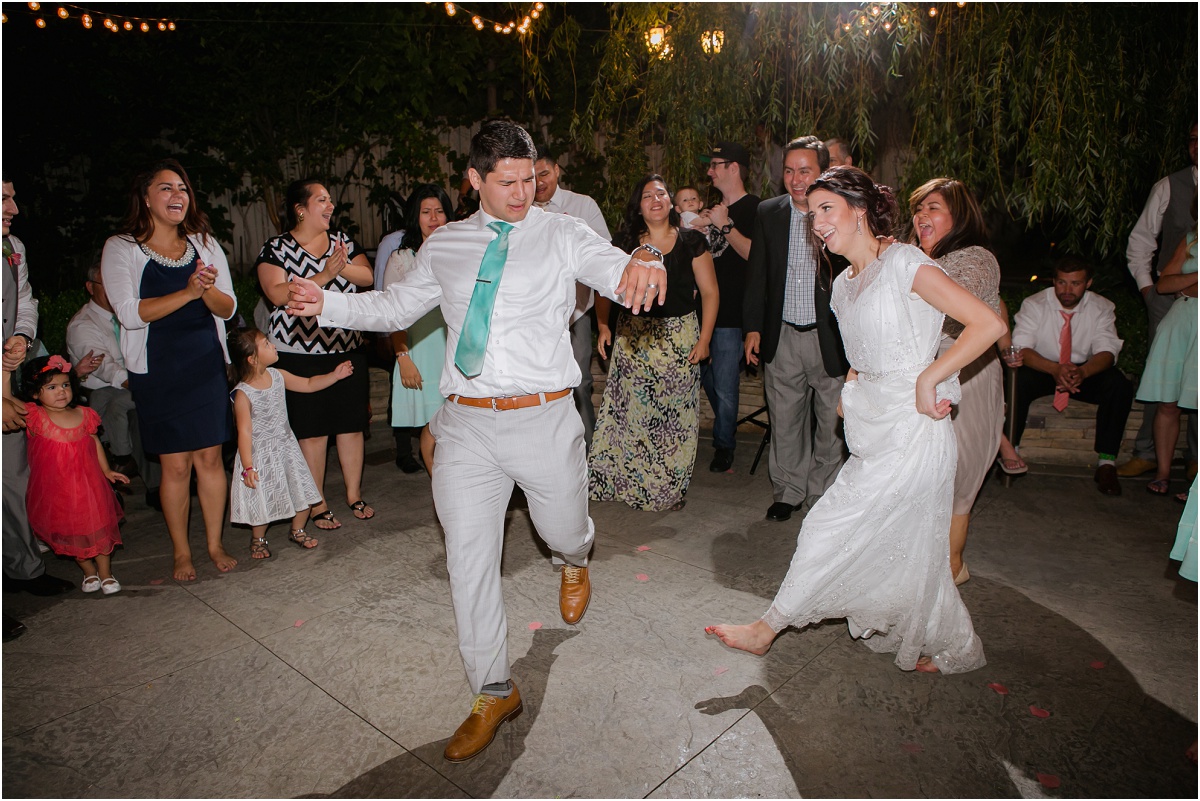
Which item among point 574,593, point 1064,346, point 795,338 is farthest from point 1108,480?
point 574,593

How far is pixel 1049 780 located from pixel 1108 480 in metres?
3.31

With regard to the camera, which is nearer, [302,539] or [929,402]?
[929,402]

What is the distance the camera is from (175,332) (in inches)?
158

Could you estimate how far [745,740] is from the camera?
278cm

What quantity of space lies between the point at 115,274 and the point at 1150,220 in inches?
247

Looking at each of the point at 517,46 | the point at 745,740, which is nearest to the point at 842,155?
the point at 745,740

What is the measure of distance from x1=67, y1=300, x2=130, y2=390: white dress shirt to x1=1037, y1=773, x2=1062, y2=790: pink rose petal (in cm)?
538

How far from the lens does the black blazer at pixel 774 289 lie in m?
4.54

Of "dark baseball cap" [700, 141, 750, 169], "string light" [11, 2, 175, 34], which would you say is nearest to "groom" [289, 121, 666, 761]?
"dark baseball cap" [700, 141, 750, 169]

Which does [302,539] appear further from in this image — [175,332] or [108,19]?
[108,19]

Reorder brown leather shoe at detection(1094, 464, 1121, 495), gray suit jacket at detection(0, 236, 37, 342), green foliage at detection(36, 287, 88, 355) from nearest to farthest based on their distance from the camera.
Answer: gray suit jacket at detection(0, 236, 37, 342) → brown leather shoe at detection(1094, 464, 1121, 495) → green foliage at detection(36, 287, 88, 355)

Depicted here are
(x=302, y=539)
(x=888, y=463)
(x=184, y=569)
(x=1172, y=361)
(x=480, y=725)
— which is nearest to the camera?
(x=480, y=725)

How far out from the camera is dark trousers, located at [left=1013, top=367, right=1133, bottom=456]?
5.43 metres

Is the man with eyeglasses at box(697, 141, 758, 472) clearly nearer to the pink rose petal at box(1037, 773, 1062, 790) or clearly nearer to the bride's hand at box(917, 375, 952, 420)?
the bride's hand at box(917, 375, 952, 420)
